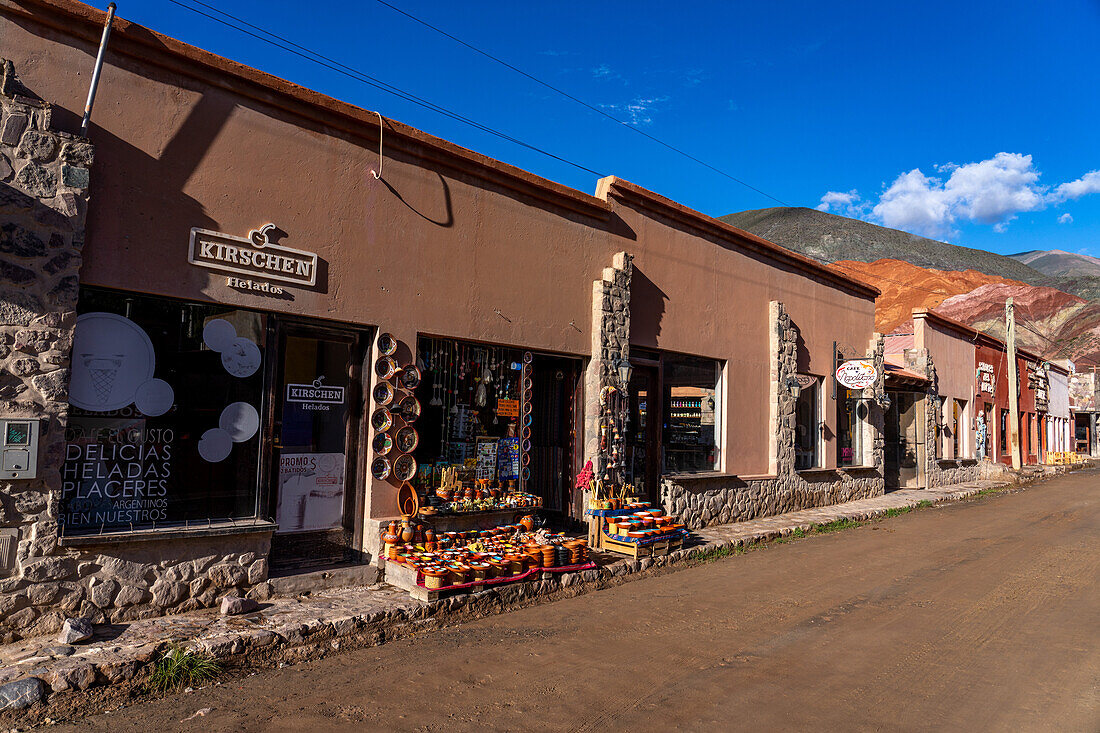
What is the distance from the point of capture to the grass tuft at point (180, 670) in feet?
15.0

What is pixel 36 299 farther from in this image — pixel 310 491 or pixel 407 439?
pixel 407 439

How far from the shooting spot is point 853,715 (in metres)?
4.29

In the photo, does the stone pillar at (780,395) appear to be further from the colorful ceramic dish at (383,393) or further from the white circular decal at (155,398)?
the white circular decal at (155,398)

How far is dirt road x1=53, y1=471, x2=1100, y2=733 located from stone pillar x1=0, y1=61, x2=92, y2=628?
5.63ft

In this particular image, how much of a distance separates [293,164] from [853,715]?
6.47 meters

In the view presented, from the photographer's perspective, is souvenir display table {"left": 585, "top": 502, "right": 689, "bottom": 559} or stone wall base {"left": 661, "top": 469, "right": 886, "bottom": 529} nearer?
souvenir display table {"left": 585, "top": 502, "right": 689, "bottom": 559}

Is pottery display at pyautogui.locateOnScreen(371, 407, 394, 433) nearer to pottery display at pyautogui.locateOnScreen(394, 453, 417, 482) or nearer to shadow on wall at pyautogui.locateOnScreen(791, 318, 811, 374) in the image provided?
pottery display at pyautogui.locateOnScreen(394, 453, 417, 482)

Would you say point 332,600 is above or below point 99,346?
below

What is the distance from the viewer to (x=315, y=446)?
7059mm

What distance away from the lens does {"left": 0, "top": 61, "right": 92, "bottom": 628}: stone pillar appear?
504cm

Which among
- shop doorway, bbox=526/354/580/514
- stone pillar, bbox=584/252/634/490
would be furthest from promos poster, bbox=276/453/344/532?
stone pillar, bbox=584/252/634/490

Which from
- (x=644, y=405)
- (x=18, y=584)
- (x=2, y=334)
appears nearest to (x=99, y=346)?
(x=2, y=334)

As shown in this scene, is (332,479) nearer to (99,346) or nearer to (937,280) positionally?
(99,346)

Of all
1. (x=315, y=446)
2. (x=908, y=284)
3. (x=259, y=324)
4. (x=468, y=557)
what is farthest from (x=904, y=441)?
(x=908, y=284)
